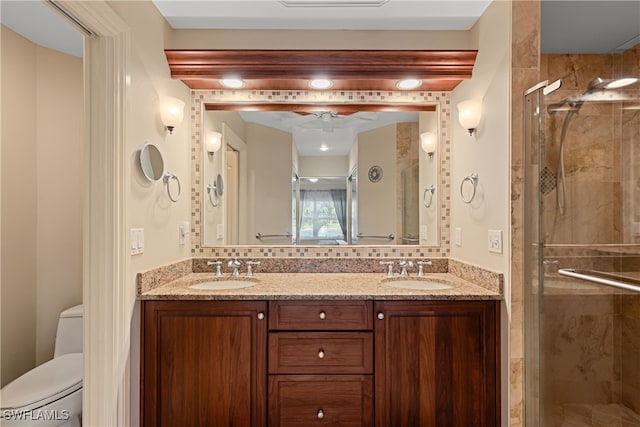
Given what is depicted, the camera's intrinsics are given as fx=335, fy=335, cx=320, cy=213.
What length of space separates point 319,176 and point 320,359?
1.21 metres

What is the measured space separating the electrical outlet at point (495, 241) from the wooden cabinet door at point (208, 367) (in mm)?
1205

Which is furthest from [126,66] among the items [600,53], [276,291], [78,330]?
[600,53]

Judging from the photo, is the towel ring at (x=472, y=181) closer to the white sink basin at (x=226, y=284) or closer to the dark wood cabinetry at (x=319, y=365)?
the dark wood cabinetry at (x=319, y=365)

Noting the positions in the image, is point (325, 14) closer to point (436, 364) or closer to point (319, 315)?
point (319, 315)

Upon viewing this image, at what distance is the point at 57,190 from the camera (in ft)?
7.59

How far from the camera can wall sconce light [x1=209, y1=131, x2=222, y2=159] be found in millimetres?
2326

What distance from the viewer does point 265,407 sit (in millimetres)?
1636

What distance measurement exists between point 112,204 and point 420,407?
1730 millimetres

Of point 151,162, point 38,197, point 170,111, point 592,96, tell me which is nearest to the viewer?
point 592,96

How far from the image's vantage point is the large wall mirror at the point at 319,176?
233 cm

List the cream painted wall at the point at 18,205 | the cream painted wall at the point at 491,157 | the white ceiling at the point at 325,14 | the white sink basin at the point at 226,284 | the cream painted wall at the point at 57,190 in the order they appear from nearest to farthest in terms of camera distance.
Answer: the cream painted wall at the point at 491,157
the white ceiling at the point at 325,14
the white sink basin at the point at 226,284
the cream painted wall at the point at 18,205
the cream painted wall at the point at 57,190

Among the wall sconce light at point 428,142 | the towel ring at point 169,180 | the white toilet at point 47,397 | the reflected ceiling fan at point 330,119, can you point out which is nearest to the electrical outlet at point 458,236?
the wall sconce light at point 428,142

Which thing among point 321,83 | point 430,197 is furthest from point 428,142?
point 321,83

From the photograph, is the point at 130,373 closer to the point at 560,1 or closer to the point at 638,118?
the point at 638,118
